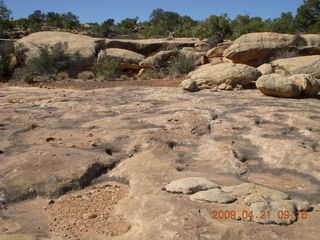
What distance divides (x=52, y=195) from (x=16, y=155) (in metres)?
1.00

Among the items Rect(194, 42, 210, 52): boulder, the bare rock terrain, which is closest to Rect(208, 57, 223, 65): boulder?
Rect(194, 42, 210, 52): boulder

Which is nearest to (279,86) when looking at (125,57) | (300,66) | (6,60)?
(300,66)

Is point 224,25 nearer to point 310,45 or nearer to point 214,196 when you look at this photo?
point 310,45

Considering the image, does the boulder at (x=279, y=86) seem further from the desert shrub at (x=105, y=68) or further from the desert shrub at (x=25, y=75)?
the desert shrub at (x=25, y=75)

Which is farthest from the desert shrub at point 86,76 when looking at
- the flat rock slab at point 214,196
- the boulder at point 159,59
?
the flat rock slab at point 214,196

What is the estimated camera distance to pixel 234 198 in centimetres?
263

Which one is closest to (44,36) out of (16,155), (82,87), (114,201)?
(82,87)

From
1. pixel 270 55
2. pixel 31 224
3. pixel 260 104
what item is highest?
pixel 270 55

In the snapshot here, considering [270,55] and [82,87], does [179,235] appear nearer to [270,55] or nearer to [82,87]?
[82,87]

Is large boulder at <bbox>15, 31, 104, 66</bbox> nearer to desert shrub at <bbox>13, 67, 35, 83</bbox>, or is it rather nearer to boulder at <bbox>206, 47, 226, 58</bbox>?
desert shrub at <bbox>13, 67, 35, 83</bbox>

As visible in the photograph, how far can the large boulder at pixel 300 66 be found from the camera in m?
10.1

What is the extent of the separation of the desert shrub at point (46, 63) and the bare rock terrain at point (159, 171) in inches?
270

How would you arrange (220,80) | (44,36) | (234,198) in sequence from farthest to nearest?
(44,36) → (220,80) → (234,198)

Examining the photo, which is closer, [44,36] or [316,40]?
[316,40]
